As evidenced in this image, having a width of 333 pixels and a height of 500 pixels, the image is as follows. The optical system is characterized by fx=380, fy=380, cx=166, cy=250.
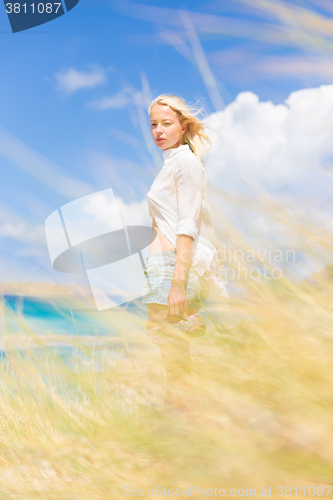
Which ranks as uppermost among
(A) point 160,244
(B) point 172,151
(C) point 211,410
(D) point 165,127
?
(D) point 165,127

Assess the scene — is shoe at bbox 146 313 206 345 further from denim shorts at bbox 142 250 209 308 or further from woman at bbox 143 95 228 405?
denim shorts at bbox 142 250 209 308

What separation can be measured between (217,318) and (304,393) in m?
0.24

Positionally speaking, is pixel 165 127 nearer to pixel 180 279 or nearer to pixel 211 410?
pixel 180 279

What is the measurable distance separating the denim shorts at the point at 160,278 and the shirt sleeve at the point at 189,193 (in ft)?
0.42

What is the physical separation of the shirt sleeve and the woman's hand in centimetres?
20

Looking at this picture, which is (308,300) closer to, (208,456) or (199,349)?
(199,349)

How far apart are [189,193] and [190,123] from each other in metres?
0.44

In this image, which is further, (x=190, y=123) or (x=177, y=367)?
(x=190, y=123)

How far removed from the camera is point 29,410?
46.5 inches

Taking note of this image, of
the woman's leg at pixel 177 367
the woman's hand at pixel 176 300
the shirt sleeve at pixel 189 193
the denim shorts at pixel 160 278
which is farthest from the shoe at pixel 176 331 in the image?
the shirt sleeve at pixel 189 193

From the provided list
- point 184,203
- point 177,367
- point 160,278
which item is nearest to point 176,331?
point 177,367

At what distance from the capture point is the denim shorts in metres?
1.40

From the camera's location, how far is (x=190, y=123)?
1.73 meters

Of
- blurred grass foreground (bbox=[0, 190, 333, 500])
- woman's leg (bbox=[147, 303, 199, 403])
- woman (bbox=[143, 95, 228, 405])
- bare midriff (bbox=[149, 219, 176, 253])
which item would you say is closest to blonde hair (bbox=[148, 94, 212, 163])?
woman (bbox=[143, 95, 228, 405])
